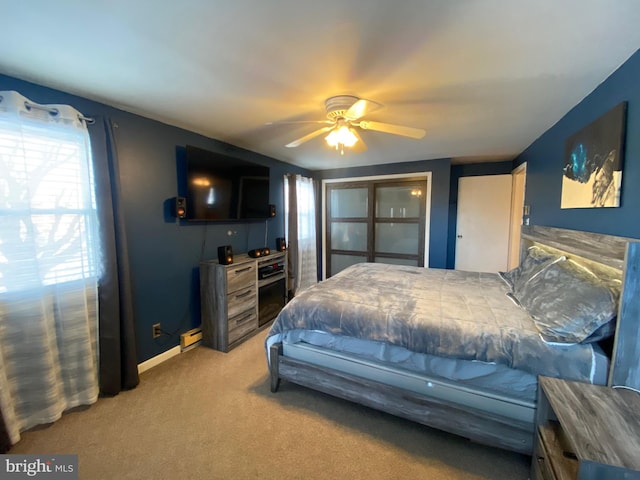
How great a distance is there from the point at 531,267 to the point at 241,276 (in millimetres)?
2765

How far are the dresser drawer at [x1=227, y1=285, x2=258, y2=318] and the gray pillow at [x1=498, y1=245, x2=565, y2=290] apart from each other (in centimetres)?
260

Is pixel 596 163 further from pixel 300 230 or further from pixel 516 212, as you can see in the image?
pixel 300 230

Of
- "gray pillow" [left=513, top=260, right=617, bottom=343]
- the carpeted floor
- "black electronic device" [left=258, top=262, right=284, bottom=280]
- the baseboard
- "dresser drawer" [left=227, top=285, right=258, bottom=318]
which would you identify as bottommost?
the carpeted floor

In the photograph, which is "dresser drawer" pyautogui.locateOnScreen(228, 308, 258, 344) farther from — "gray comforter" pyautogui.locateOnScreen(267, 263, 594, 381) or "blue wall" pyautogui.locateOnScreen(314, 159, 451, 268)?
"blue wall" pyautogui.locateOnScreen(314, 159, 451, 268)

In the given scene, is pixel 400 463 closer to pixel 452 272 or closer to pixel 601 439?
pixel 601 439

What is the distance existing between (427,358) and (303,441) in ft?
3.09

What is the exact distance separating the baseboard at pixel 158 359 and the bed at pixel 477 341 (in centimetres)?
119

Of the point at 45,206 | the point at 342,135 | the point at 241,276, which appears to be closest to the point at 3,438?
the point at 45,206

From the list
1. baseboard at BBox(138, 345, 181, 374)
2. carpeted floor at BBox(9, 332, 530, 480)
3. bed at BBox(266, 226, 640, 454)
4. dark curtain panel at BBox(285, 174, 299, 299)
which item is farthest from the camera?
dark curtain panel at BBox(285, 174, 299, 299)

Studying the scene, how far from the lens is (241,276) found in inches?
112

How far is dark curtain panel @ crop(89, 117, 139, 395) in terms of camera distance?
1942 mm

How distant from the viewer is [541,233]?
2535 mm

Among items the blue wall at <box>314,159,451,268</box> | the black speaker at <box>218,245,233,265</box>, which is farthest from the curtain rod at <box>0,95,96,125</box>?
the blue wall at <box>314,159,451,268</box>

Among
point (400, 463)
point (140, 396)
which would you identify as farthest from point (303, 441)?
point (140, 396)
